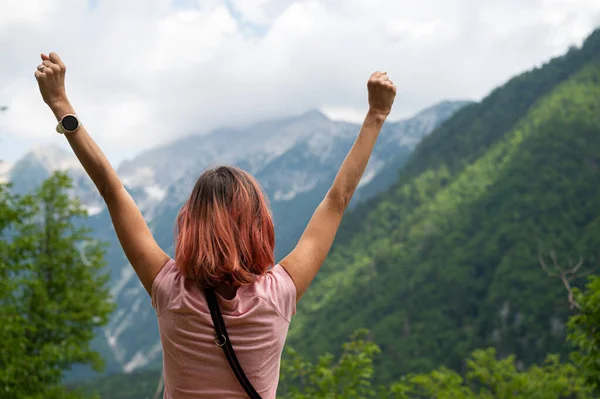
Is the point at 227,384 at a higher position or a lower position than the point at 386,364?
higher

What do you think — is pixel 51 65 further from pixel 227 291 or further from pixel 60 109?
pixel 227 291

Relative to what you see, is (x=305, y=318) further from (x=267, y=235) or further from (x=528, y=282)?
(x=267, y=235)

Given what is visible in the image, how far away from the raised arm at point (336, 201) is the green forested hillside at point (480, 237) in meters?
90.9

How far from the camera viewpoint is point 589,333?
8062mm

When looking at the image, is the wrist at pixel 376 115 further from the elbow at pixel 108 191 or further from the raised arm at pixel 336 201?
the elbow at pixel 108 191

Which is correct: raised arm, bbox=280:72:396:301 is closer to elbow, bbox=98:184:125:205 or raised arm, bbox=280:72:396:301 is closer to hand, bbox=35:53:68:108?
elbow, bbox=98:184:125:205

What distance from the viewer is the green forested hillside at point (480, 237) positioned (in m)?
111

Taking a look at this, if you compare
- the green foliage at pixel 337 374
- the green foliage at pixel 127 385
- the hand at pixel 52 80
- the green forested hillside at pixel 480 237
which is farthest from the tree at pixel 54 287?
the green foliage at pixel 127 385

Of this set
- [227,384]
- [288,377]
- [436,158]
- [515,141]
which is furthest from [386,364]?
[227,384]

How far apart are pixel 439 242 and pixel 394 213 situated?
1368 inches

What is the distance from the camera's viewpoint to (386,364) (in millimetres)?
112500

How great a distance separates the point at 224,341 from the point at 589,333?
7.22m

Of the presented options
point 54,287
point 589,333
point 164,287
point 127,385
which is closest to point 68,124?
point 164,287

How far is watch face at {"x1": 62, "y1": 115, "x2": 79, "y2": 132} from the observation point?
2115 millimetres
